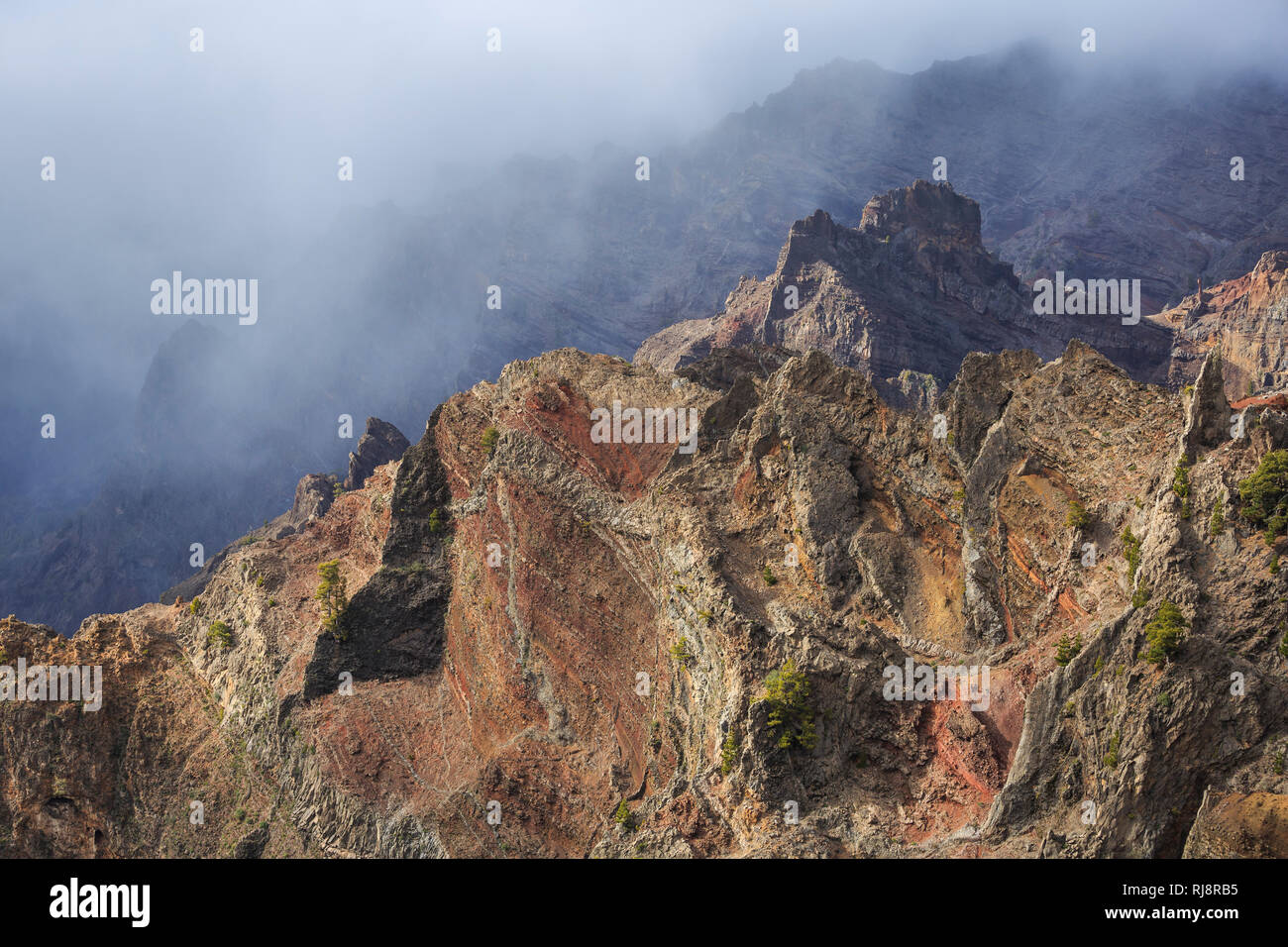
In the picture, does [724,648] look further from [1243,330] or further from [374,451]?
[1243,330]

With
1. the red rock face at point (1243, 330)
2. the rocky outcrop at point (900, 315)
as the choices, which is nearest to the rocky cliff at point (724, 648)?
the rocky outcrop at point (900, 315)

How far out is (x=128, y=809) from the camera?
84562mm

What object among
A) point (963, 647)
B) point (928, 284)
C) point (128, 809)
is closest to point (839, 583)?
point (963, 647)

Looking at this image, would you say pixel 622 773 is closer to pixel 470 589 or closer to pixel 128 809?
pixel 470 589

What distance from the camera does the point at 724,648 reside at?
6750 cm

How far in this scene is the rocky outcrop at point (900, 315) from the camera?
179875mm

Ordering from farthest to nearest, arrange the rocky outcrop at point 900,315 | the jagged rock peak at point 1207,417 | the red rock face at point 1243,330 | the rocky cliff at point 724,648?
the rocky outcrop at point 900,315, the red rock face at point 1243,330, the jagged rock peak at point 1207,417, the rocky cliff at point 724,648

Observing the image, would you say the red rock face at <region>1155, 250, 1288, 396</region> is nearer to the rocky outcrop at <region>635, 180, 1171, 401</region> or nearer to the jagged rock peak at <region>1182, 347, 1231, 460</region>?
the rocky outcrop at <region>635, 180, 1171, 401</region>

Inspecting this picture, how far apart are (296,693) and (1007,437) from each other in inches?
2086

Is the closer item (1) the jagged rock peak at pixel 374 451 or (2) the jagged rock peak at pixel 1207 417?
(2) the jagged rock peak at pixel 1207 417

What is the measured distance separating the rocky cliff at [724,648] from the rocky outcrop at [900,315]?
98.0m

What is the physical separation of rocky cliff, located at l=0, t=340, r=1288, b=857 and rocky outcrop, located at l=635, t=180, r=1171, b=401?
9798 centimetres

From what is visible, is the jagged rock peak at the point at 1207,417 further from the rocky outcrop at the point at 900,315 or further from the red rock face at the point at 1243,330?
the rocky outcrop at the point at 900,315

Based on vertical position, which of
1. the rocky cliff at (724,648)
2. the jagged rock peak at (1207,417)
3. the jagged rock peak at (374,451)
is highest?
the jagged rock peak at (374,451)
